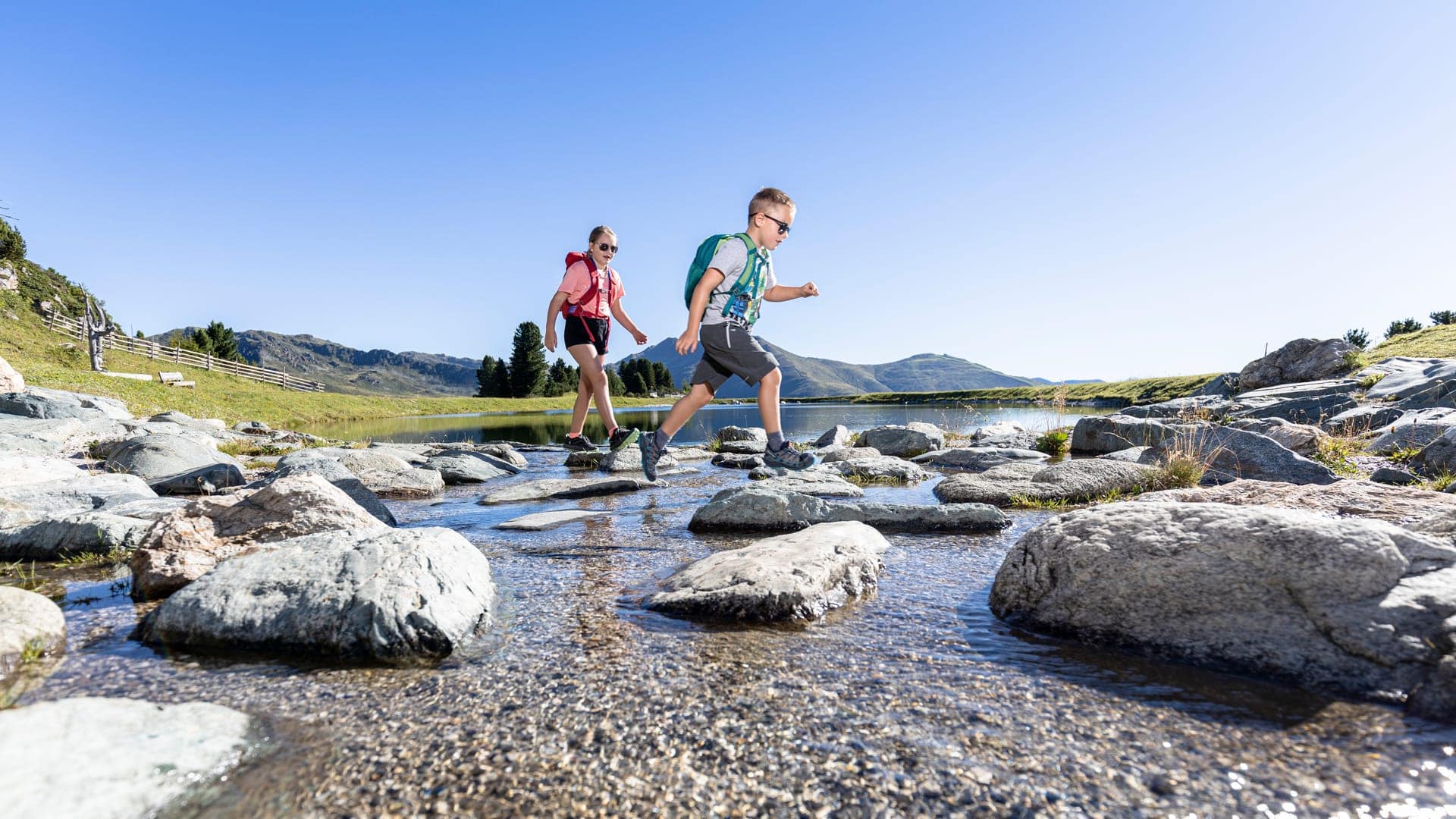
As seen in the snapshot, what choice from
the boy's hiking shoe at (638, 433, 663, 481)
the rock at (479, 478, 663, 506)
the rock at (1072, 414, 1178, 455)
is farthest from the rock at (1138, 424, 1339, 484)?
the rock at (479, 478, 663, 506)

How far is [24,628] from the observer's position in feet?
11.3

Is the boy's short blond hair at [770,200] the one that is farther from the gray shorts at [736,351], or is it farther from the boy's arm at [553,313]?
the boy's arm at [553,313]

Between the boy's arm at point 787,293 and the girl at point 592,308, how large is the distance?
405 centimetres

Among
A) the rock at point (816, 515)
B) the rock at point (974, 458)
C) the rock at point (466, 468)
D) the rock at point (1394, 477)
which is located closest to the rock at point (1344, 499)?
the rock at point (816, 515)

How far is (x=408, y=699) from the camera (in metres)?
3.01

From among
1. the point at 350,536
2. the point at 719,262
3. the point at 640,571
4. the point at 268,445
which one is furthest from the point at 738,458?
the point at 268,445

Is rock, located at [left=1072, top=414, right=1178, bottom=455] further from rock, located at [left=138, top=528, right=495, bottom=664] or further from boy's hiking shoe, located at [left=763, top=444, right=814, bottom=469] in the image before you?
rock, located at [left=138, top=528, right=495, bottom=664]

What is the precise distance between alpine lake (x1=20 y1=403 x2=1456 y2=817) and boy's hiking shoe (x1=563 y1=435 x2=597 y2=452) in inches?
367

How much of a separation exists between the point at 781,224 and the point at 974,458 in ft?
23.5

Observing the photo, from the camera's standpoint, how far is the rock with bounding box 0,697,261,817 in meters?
2.04

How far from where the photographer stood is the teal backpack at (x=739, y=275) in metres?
8.00

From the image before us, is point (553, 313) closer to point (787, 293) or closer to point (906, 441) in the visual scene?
point (787, 293)

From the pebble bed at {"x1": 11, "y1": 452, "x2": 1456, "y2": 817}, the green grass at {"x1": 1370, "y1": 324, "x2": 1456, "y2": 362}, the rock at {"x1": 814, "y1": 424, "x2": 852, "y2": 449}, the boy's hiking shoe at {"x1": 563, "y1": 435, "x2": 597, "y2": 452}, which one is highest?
the green grass at {"x1": 1370, "y1": 324, "x2": 1456, "y2": 362}

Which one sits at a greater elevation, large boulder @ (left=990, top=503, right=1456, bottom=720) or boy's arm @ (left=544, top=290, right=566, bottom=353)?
boy's arm @ (left=544, top=290, right=566, bottom=353)
